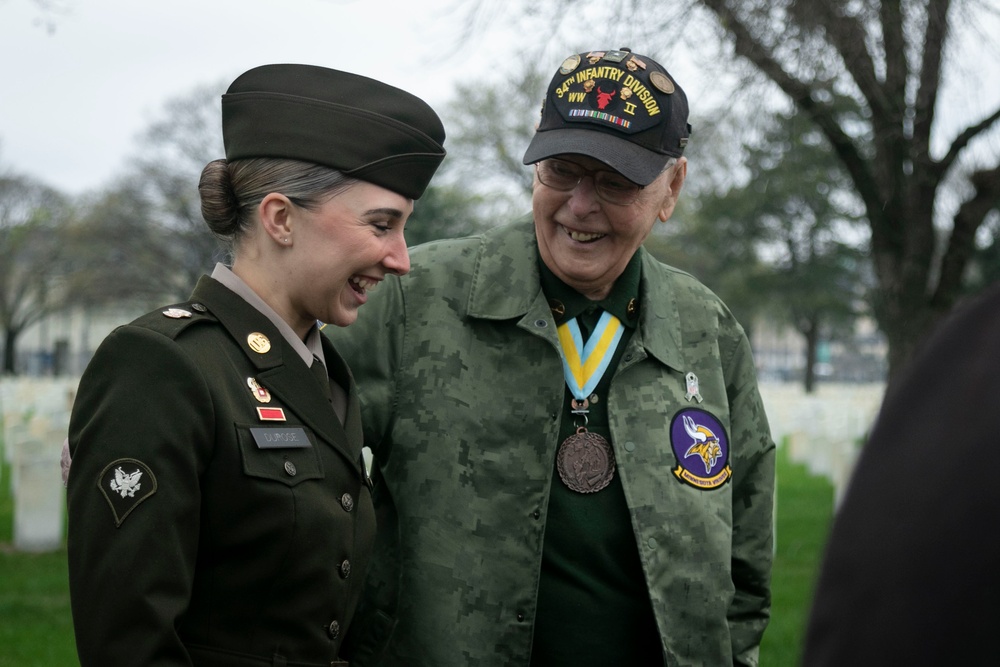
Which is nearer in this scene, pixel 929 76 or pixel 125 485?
pixel 125 485

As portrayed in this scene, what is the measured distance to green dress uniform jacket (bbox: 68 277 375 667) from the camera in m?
2.02

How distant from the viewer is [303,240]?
2408 millimetres

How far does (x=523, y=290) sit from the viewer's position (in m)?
2.96

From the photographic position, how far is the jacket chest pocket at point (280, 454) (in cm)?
220

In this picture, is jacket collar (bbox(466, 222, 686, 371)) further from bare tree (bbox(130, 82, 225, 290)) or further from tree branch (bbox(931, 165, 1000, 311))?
bare tree (bbox(130, 82, 225, 290))

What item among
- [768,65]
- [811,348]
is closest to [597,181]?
[768,65]

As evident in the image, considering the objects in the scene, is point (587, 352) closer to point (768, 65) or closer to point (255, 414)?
point (255, 414)

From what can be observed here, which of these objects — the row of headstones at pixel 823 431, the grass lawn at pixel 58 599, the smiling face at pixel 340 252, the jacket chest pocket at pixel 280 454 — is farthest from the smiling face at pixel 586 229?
the row of headstones at pixel 823 431

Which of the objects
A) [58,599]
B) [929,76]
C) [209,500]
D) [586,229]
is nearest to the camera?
[209,500]

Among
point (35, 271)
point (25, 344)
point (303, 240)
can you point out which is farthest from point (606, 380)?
point (25, 344)

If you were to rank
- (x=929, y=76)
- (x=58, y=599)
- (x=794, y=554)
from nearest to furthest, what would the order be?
(x=58, y=599) < (x=929, y=76) < (x=794, y=554)

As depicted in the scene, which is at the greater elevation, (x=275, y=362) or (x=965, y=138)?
(x=965, y=138)

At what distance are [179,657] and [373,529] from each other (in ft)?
1.88

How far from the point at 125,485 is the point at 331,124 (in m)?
0.91
